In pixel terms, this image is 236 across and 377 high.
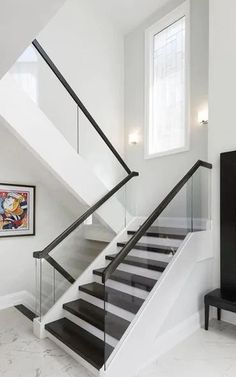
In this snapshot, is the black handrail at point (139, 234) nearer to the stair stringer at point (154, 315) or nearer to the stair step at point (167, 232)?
the stair step at point (167, 232)

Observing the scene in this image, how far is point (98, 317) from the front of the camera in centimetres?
301

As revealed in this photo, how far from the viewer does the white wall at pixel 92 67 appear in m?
4.93

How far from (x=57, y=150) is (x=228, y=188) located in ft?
7.68

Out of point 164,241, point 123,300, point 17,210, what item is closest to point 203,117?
point 164,241

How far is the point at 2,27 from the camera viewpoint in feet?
5.23

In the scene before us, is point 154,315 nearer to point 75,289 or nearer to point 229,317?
point 75,289

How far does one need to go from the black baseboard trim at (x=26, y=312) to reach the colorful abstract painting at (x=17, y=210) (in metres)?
1.10

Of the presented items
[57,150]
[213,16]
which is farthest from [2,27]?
[213,16]

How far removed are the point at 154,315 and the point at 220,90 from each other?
300 cm

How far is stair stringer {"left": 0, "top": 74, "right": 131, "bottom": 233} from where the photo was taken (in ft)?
10.5

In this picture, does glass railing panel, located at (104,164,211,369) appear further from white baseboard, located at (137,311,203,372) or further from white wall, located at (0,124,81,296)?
white wall, located at (0,124,81,296)

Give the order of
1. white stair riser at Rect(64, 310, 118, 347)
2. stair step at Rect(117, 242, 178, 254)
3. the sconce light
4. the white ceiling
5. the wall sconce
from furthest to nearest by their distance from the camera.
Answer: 1. the sconce light
2. the white ceiling
3. the wall sconce
4. stair step at Rect(117, 242, 178, 254)
5. white stair riser at Rect(64, 310, 118, 347)

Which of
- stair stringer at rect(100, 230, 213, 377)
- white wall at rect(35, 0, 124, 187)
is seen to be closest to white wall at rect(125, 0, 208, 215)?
white wall at rect(35, 0, 124, 187)

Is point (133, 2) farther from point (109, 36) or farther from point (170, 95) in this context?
point (170, 95)
